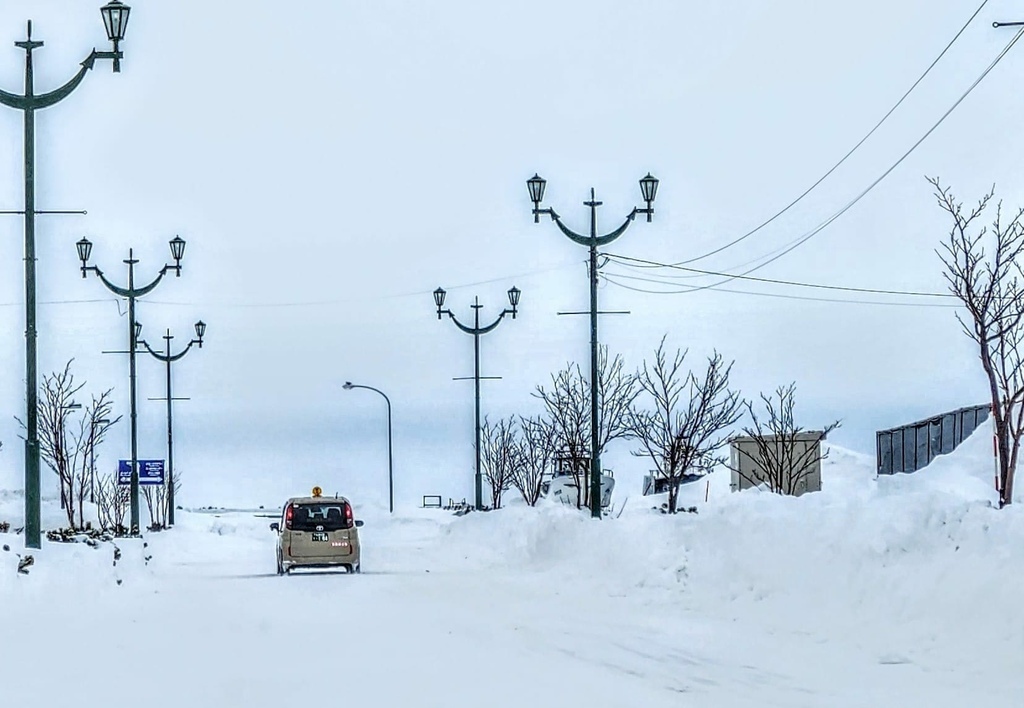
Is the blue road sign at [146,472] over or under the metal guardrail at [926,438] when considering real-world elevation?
under

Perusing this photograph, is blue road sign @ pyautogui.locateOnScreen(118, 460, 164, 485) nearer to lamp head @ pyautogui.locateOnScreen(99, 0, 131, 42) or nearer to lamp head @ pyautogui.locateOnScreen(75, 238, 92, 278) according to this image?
lamp head @ pyautogui.locateOnScreen(75, 238, 92, 278)

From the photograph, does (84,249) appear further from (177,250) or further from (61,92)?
(61,92)

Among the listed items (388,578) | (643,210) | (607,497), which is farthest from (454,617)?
(607,497)

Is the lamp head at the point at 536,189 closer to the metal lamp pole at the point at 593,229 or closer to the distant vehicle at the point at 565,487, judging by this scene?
the metal lamp pole at the point at 593,229

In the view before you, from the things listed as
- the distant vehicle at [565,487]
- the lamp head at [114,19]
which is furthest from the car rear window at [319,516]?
the distant vehicle at [565,487]

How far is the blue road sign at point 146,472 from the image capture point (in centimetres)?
4909

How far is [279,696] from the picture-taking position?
1104 centimetres

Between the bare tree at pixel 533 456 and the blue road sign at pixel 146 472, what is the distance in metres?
15.3

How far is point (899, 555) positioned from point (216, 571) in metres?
20.3

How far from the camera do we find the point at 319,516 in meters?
30.0

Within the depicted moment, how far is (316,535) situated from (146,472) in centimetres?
2176

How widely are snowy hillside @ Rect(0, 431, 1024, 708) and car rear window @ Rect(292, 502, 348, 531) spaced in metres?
2.45

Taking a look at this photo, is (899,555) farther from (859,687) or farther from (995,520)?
(859,687)

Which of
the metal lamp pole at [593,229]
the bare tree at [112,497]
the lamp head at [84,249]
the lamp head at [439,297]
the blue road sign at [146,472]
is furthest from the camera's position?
the bare tree at [112,497]
